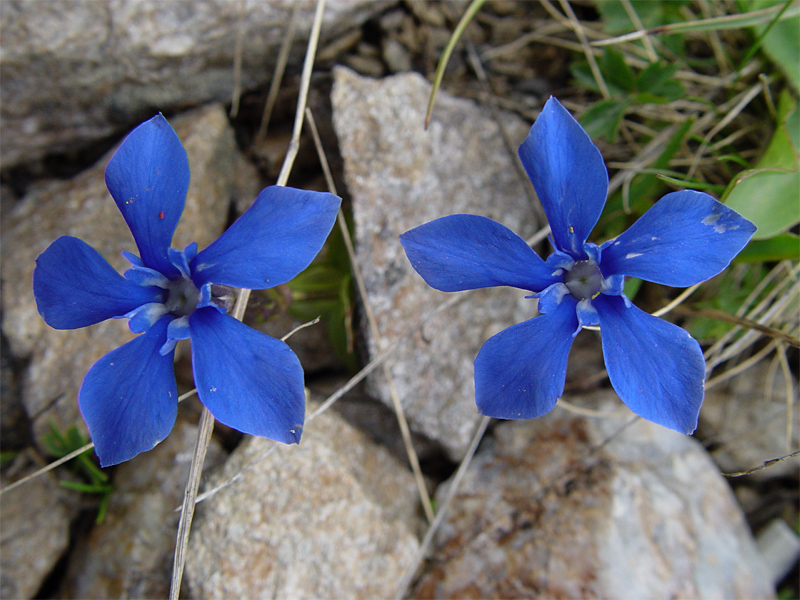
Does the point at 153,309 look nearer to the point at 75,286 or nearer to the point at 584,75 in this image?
the point at 75,286

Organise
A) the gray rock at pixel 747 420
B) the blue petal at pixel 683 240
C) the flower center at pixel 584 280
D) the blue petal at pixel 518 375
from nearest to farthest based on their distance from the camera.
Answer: the blue petal at pixel 683 240 → the blue petal at pixel 518 375 → the flower center at pixel 584 280 → the gray rock at pixel 747 420

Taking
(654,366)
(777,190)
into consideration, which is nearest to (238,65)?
(654,366)

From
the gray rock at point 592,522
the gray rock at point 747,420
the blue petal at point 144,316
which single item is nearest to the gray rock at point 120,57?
the blue petal at point 144,316

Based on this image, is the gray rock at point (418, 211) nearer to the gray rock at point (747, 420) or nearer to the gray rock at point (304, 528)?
the gray rock at point (304, 528)

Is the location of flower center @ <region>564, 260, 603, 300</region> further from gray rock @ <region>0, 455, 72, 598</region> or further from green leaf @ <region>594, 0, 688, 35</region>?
gray rock @ <region>0, 455, 72, 598</region>

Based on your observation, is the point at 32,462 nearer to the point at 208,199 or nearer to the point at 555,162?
the point at 208,199

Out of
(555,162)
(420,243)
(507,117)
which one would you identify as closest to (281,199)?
(420,243)

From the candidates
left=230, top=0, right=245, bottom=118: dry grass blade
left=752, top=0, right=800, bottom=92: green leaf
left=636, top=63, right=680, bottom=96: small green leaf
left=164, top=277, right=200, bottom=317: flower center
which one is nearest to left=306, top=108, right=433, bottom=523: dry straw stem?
left=230, top=0, right=245, bottom=118: dry grass blade
